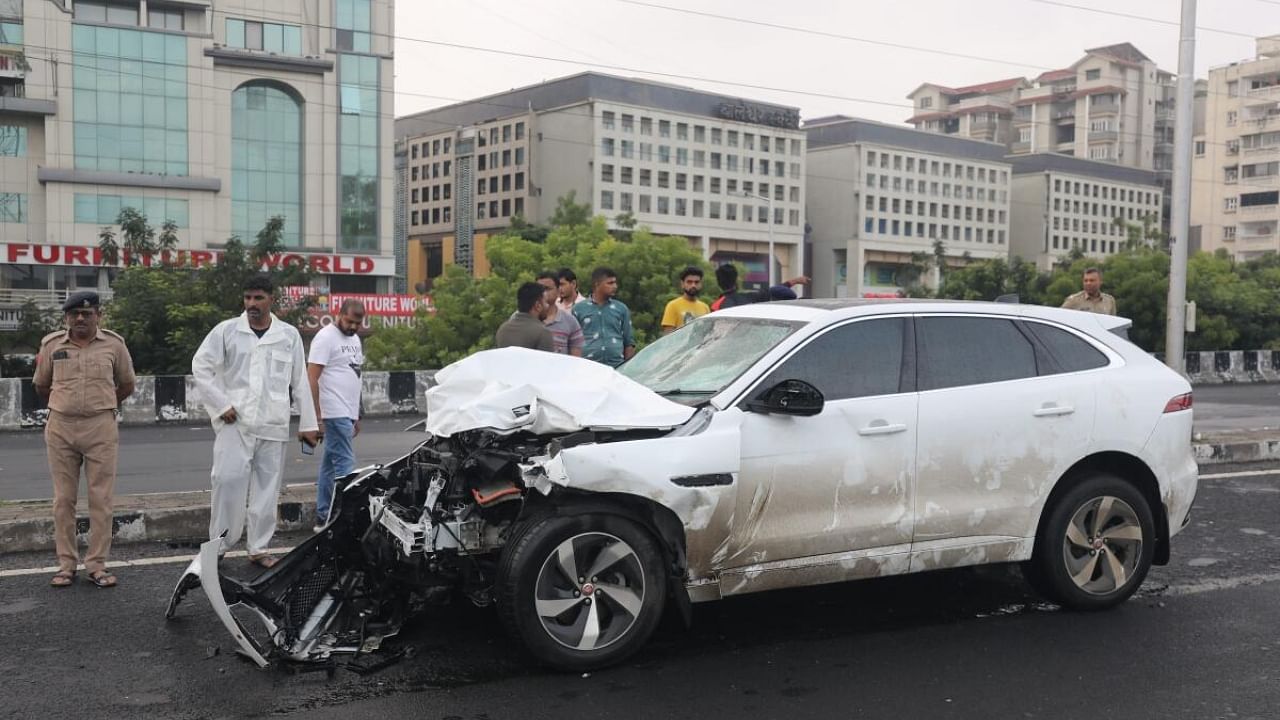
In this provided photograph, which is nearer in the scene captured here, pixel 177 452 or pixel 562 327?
pixel 562 327

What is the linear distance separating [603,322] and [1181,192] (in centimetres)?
840

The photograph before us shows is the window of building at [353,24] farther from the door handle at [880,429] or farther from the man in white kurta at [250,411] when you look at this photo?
the door handle at [880,429]

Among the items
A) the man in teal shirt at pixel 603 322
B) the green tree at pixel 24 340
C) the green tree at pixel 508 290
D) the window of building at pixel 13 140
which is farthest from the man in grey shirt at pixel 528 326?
the window of building at pixel 13 140

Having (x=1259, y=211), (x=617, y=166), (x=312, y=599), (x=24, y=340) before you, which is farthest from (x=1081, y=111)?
(x=312, y=599)

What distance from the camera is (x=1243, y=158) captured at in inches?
4525

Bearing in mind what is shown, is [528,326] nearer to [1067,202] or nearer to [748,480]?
[748,480]

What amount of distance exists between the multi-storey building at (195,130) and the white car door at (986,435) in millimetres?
59778

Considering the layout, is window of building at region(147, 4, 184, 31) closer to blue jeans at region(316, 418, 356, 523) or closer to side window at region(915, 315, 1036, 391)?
blue jeans at region(316, 418, 356, 523)

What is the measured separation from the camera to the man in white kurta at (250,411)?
6781 millimetres

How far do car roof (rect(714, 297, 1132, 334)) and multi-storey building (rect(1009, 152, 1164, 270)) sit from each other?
151 metres

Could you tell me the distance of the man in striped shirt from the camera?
9234 millimetres

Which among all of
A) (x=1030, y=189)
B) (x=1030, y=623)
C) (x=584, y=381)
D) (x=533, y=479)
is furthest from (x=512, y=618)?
(x=1030, y=189)

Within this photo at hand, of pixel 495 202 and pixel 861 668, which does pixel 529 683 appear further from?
pixel 495 202

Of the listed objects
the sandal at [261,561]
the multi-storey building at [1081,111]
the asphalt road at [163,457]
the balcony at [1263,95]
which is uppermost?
the multi-storey building at [1081,111]
